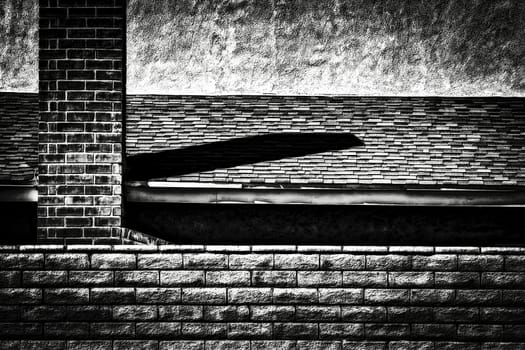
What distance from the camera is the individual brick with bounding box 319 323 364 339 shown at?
409 cm

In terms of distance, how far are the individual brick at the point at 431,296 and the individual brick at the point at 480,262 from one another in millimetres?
221

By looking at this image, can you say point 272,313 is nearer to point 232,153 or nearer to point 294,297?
point 294,297

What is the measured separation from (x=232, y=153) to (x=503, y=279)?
3364 millimetres

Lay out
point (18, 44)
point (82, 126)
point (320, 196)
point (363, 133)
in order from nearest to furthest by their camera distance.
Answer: point (82, 126) < point (320, 196) < point (363, 133) < point (18, 44)

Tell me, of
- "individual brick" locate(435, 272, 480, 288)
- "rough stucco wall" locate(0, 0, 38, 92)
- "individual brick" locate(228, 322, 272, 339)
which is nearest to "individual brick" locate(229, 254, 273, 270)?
"individual brick" locate(228, 322, 272, 339)

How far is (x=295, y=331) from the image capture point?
408 centimetres

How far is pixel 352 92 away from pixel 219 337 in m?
5.68

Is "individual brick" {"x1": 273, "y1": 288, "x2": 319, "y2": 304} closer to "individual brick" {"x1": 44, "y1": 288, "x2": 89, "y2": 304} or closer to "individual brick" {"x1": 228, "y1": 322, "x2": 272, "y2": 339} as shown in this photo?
"individual brick" {"x1": 228, "y1": 322, "x2": 272, "y2": 339}

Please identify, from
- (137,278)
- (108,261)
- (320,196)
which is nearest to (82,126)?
(108,261)

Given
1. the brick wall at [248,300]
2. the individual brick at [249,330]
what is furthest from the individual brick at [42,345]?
the individual brick at [249,330]

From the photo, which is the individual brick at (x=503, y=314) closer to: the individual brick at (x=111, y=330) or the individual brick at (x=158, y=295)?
the individual brick at (x=158, y=295)

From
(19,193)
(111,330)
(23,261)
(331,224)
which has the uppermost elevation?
(19,193)

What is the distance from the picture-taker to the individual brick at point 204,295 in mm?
4090

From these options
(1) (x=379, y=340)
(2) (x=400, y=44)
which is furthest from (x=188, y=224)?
(2) (x=400, y=44)
